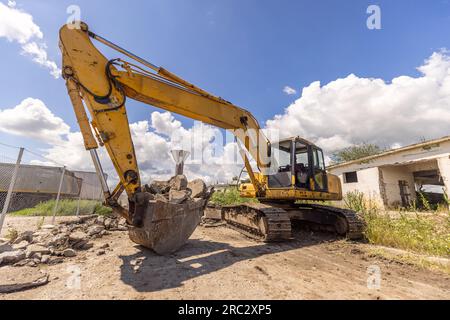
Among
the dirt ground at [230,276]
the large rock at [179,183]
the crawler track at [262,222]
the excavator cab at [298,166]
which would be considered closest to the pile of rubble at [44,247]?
the dirt ground at [230,276]

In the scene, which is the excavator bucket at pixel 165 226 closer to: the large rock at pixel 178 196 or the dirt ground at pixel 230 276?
the large rock at pixel 178 196

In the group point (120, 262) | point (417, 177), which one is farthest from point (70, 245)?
point (417, 177)

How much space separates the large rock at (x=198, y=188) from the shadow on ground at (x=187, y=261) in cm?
113

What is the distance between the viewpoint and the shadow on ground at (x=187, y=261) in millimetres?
3008

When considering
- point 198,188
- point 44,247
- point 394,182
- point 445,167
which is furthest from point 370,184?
point 44,247

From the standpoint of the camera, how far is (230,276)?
10.6 feet

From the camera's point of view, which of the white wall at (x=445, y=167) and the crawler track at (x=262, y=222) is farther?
the white wall at (x=445, y=167)

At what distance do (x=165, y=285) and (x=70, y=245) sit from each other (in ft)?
9.31

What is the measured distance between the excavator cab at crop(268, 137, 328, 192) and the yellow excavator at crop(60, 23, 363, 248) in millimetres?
28

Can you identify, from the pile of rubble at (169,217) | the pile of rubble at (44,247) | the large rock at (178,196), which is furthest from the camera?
the large rock at (178,196)

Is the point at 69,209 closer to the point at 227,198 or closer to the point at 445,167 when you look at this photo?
the point at 227,198

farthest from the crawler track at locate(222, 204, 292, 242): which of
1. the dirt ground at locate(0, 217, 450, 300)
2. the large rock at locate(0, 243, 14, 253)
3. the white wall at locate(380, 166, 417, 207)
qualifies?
the white wall at locate(380, 166, 417, 207)

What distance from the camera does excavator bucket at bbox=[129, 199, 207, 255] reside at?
370 cm
